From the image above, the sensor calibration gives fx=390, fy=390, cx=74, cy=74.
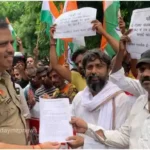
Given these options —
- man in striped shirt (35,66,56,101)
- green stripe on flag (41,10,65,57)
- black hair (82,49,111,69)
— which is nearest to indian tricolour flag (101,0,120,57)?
man in striped shirt (35,66,56,101)

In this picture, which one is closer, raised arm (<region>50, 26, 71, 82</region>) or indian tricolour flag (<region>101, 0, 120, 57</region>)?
raised arm (<region>50, 26, 71, 82</region>)

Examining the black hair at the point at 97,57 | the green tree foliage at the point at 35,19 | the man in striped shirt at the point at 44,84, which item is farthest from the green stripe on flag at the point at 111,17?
the green tree foliage at the point at 35,19

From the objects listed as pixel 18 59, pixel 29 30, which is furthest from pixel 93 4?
pixel 29 30

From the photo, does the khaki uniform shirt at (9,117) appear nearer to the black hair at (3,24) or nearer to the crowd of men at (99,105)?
the crowd of men at (99,105)

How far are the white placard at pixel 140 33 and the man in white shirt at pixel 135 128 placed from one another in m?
0.48

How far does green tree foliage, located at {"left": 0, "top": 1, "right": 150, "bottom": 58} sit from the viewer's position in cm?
1091

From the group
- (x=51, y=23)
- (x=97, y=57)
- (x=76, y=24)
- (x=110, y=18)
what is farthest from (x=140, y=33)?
(x=51, y=23)

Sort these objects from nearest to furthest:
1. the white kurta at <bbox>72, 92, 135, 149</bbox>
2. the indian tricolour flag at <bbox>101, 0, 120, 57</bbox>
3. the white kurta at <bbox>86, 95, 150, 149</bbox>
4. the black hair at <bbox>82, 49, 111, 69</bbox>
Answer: the white kurta at <bbox>86, 95, 150, 149</bbox> < the white kurta at <bbox>72, 92, 135, 149</bbox> < the black hair at <bbox>82, 49, 111, 69</bbox> < the indian tricolour flag at <bbox>101, 0, 120, 57</bbox>

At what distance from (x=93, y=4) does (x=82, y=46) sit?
656 cm

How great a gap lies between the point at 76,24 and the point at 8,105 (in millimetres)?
1588

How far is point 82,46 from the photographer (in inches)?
194

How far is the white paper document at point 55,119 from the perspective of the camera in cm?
278

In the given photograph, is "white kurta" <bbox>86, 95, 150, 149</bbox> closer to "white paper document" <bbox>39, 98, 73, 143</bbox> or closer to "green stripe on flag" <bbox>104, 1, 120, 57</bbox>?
"white paper document" <bbox>39, 98, 73, 143</bbox>

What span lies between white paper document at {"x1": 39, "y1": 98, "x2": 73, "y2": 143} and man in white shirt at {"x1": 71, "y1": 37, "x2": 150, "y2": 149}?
112 mm
